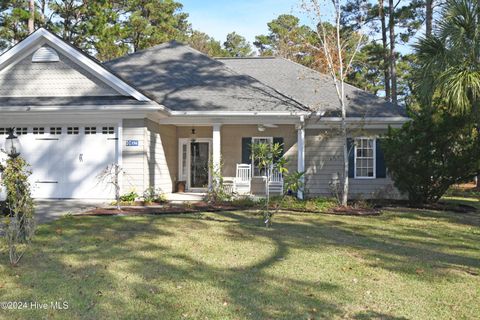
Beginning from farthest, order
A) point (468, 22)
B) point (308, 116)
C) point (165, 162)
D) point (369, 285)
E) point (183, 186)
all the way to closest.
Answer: point (183, 186) → point (165, 162) → point (308, 116) → point (468, 22) → point (369, 285)

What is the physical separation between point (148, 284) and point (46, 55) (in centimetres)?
1053

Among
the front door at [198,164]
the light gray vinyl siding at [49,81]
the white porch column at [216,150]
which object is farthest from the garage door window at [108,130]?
the front door at [198,164]

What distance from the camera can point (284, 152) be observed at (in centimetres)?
1581

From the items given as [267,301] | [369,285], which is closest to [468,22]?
[369,285]

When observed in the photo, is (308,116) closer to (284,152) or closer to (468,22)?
(284,152)

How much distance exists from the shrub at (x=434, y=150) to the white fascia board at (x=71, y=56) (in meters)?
7.62

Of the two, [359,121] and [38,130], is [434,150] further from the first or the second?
[38,130]

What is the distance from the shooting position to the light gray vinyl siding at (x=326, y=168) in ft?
51.1

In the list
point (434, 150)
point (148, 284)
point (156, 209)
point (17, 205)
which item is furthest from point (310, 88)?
point (148, 284)

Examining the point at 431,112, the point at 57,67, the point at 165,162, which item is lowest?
the point at 165,162

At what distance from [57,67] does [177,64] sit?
5.06 m

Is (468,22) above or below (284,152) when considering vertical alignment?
A: above

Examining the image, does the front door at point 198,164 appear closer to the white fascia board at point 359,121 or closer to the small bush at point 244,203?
the white fascia board at point 359,121

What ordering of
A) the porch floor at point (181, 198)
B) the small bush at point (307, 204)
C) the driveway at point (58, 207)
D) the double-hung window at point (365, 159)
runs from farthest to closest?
the double-hung window at point (365, 159)
the porch floor at point (181, 198)
the small bush at point (307, 204)
the driveway at point (58, 207)
